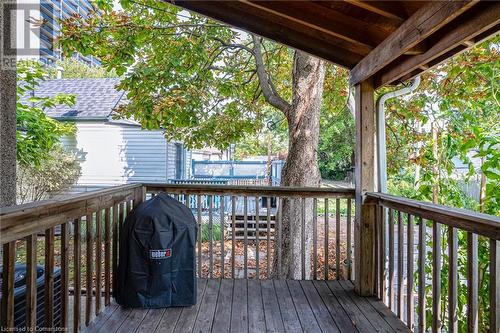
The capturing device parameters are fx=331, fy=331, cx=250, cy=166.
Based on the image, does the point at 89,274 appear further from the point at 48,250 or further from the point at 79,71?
the point at 79,71

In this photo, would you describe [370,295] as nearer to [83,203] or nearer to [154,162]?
[83,203]

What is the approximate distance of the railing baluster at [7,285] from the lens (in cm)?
146

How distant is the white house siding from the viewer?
9695 millimetres

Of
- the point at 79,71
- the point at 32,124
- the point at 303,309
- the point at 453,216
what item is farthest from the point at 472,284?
the point at 79,71

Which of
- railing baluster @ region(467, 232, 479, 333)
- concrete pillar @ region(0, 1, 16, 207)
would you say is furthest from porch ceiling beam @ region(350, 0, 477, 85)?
concrete pillar @ region(0, 1, 16, 207)

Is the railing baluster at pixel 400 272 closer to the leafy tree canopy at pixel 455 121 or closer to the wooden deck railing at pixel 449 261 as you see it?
the wooden deck railing at pixel 449 261

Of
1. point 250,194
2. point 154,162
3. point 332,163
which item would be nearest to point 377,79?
point 250,194

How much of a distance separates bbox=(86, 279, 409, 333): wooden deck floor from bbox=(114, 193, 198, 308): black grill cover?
10cm

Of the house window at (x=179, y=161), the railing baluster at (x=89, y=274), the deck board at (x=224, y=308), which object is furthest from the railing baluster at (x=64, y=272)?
the house window at (x=179, y=161)

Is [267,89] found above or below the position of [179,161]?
above

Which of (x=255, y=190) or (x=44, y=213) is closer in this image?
(x=44, y=213)

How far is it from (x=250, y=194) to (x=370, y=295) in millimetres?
1373

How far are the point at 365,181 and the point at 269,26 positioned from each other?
1546mm

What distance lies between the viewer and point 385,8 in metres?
2.02
